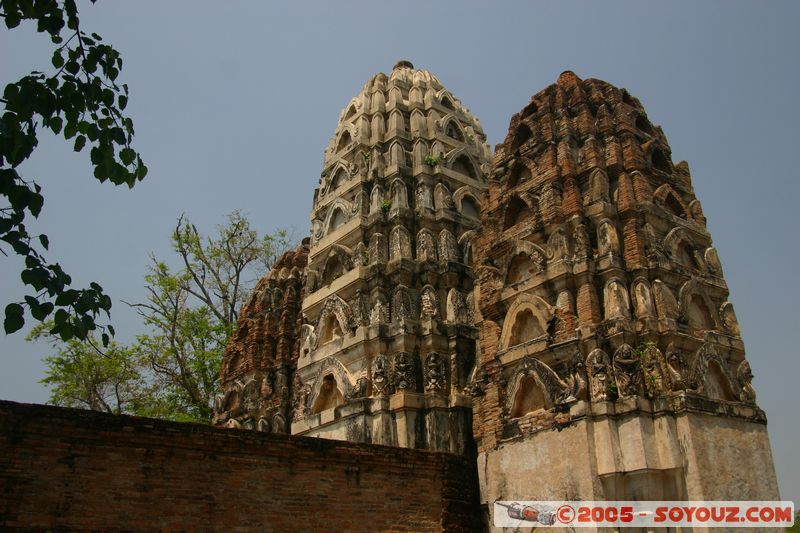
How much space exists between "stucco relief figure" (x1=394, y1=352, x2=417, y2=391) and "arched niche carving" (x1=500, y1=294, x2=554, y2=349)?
3.17 m

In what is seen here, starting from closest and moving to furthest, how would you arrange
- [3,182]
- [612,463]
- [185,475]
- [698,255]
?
1. [3,182]
2. [185,475]
3. [612,463]
4. [698,255]

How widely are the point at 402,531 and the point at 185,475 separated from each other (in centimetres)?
324

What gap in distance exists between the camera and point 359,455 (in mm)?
9945

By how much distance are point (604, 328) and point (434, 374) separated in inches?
189

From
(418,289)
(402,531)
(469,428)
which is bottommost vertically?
(402,531)

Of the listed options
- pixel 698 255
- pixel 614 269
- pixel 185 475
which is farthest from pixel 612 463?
pixel 185 475

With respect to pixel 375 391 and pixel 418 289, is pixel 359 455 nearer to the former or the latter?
pixel 375 391

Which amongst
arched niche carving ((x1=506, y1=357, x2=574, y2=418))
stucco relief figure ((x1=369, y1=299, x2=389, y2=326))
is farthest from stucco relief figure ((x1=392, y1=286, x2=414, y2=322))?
arched niche carving ((x1=506, y1=357, x2=574, y2=418))

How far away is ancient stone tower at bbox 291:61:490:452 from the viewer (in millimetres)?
14430

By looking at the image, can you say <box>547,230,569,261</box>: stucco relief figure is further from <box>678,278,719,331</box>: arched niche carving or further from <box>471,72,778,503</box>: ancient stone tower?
<box>678,278,719,331</box>: arched niche carving

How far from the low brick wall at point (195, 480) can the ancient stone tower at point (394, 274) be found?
3.53 meters

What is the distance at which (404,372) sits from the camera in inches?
572

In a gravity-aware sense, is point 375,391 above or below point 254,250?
below

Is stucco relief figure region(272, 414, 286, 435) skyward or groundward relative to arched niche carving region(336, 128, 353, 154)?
groundward
